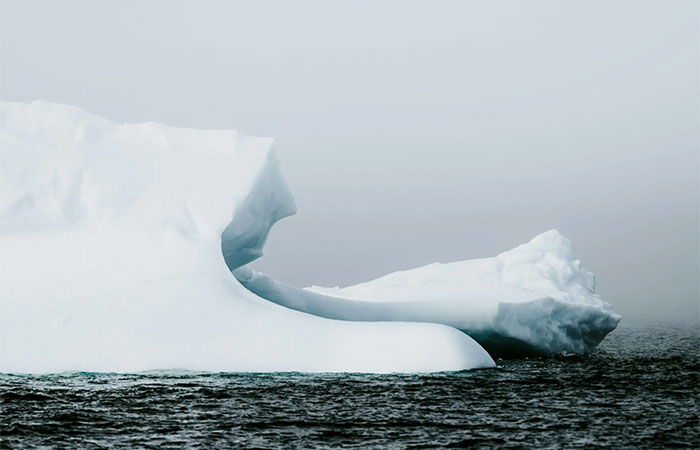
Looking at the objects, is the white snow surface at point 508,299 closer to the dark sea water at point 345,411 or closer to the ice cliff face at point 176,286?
the ice cliff face at point 176,286

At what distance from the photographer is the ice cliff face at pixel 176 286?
18.9 metres

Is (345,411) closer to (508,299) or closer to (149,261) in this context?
(149,261)

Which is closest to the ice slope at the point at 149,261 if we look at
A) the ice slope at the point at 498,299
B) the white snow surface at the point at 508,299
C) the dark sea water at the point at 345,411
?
Result: the dark sea water at the point at 345,411

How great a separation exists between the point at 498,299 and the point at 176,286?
10452mm

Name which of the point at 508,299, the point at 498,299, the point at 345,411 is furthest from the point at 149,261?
the point at 508,299

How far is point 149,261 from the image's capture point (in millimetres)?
21094

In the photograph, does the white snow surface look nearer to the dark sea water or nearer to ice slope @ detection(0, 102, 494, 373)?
ice slope @ detection(0, 102, 494, 373)

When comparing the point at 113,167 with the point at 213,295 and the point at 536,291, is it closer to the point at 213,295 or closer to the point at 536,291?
the point at 213,295

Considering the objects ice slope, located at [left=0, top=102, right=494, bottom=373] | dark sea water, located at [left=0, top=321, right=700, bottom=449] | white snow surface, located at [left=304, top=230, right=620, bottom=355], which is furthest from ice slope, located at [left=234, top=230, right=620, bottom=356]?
dark sea water, located at [left=0, top=321, right=700, bottom=449]

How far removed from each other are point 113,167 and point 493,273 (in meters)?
14.8

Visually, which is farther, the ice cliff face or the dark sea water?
the ice cliff face

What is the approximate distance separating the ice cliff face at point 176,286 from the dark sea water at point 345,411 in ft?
1.99

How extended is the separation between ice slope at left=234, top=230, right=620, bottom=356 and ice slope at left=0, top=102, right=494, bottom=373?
3.31 m

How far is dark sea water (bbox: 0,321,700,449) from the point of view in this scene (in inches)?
502
